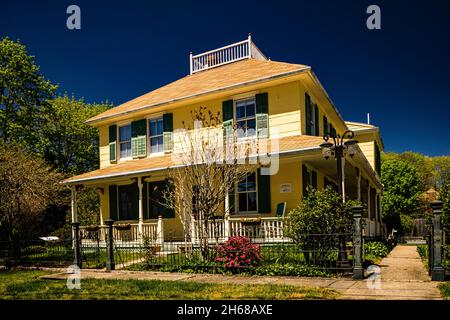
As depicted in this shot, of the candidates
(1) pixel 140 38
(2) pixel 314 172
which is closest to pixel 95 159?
(1) pixel 140 38

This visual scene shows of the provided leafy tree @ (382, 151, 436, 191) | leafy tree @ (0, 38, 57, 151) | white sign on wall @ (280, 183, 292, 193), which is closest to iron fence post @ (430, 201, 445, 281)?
white sign on wall @ (280, 183, 292, 193)

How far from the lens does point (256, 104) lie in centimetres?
1554

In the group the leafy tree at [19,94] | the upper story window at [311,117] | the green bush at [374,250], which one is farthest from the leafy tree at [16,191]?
the leafy tree at [19,94]

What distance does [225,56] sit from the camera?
20.6 m

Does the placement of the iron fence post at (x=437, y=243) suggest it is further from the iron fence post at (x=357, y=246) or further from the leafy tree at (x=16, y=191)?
the leafy tree at (x=16, y=191)

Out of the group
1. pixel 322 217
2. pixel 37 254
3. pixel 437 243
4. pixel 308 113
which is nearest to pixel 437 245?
pixel 437 243

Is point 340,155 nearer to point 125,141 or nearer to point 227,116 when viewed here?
point 227,116

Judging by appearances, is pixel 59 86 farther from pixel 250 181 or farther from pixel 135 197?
pixel 250 181

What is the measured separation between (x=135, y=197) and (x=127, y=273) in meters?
7.57

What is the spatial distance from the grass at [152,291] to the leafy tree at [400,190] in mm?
27511

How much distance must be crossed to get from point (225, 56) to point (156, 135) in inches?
213

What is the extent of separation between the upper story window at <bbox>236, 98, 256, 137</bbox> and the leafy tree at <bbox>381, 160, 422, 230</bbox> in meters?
20.8

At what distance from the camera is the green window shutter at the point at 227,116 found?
52.3ft

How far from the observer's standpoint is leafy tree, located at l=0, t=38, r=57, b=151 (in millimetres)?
28266
